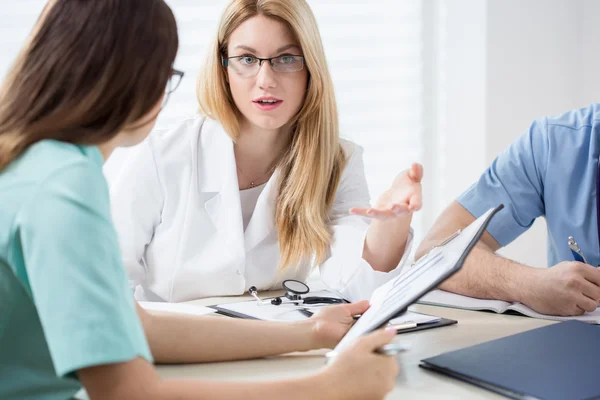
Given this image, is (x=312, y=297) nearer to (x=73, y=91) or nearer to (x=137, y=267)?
(x=137, y=267)

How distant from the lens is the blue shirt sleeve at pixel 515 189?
1.89 meters

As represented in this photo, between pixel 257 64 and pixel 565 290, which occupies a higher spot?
pixel 257 64

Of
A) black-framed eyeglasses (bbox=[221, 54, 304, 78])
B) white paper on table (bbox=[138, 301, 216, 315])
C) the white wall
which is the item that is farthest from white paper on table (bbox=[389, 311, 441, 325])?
the white wall

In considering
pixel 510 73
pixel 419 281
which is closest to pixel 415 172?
pixel 419 281

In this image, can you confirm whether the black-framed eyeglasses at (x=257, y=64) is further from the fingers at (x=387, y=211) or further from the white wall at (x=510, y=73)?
the white wall at (x=510, y=73)

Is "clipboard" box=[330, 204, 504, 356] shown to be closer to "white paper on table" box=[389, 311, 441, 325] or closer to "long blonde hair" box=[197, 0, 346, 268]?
"white paper on table" box=[389, 311, 441, 325]

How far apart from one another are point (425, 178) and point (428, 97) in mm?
456

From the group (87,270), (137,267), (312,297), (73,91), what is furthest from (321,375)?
(137,267)

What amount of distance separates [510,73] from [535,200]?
5.62 ft

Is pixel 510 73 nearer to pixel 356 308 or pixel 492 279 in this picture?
pixel 492 279

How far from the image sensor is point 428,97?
12.2ft

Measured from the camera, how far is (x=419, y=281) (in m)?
0.96

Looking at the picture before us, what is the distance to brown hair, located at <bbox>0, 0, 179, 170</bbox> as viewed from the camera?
2.74 ft

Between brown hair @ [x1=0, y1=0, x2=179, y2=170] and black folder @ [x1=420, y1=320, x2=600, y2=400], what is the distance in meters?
0.64
